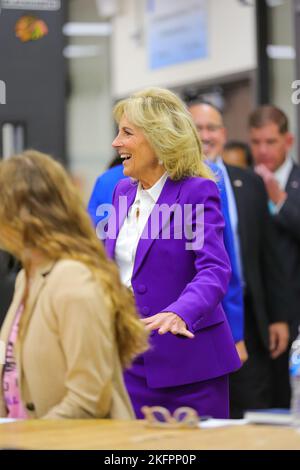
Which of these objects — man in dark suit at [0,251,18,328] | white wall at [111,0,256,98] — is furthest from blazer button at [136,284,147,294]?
white wall at [111,0,256,98]

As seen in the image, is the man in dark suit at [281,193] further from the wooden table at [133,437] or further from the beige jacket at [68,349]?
the wooden table at [133,437]

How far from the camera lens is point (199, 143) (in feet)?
11.3

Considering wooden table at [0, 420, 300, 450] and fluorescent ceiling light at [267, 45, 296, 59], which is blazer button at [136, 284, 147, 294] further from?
fluorescent ceiling light at [267, 45, 296, 59]

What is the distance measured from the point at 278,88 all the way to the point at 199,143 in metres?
5.09

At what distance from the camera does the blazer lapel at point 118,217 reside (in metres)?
3.49

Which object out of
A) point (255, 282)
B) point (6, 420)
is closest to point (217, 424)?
point (6, 420)

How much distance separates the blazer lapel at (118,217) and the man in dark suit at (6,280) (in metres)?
1.64

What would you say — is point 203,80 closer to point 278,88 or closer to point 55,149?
point 278,88

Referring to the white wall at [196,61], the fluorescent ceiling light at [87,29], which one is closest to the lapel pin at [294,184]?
the white wall at [196,61]

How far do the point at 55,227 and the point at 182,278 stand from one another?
88 centimetres

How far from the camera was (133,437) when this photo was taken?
2262 mm

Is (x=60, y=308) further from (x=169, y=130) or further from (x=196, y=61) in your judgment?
(x=196, y=61)

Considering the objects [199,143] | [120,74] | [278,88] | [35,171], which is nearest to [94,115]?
[120,74]
